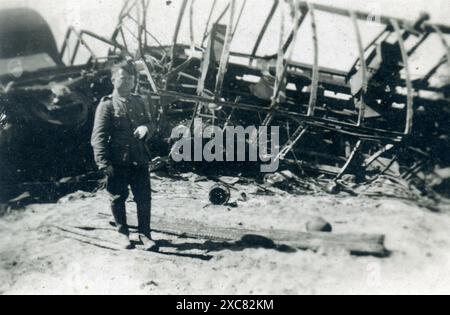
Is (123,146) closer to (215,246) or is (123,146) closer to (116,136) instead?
(116,136)

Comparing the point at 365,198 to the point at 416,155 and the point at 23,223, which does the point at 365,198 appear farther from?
the point at 23,223

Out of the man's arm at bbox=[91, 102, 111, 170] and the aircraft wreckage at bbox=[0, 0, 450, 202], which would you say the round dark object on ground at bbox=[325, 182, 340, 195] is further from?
the man's arm at bbox=[91, 102, 111, 170]

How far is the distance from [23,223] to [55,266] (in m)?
1.80

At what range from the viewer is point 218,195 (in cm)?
608

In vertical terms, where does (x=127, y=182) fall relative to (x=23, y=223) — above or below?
above

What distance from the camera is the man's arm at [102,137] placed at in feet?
13.2

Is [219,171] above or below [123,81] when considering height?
below

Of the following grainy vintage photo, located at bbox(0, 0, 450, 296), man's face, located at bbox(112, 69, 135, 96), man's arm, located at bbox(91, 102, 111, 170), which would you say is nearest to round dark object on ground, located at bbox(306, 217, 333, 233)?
grainy vintage photo, located at bbox(0, 0, 450, 296)

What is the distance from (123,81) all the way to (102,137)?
0.70 metres

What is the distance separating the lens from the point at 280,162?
301 inches

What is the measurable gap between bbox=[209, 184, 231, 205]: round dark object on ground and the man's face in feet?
8.06

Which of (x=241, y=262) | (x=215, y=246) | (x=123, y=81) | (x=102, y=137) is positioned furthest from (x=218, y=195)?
(x=123, y=81)

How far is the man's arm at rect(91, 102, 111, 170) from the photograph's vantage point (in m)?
4.02

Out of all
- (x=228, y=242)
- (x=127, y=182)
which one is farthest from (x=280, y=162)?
(x=127, y=182)
